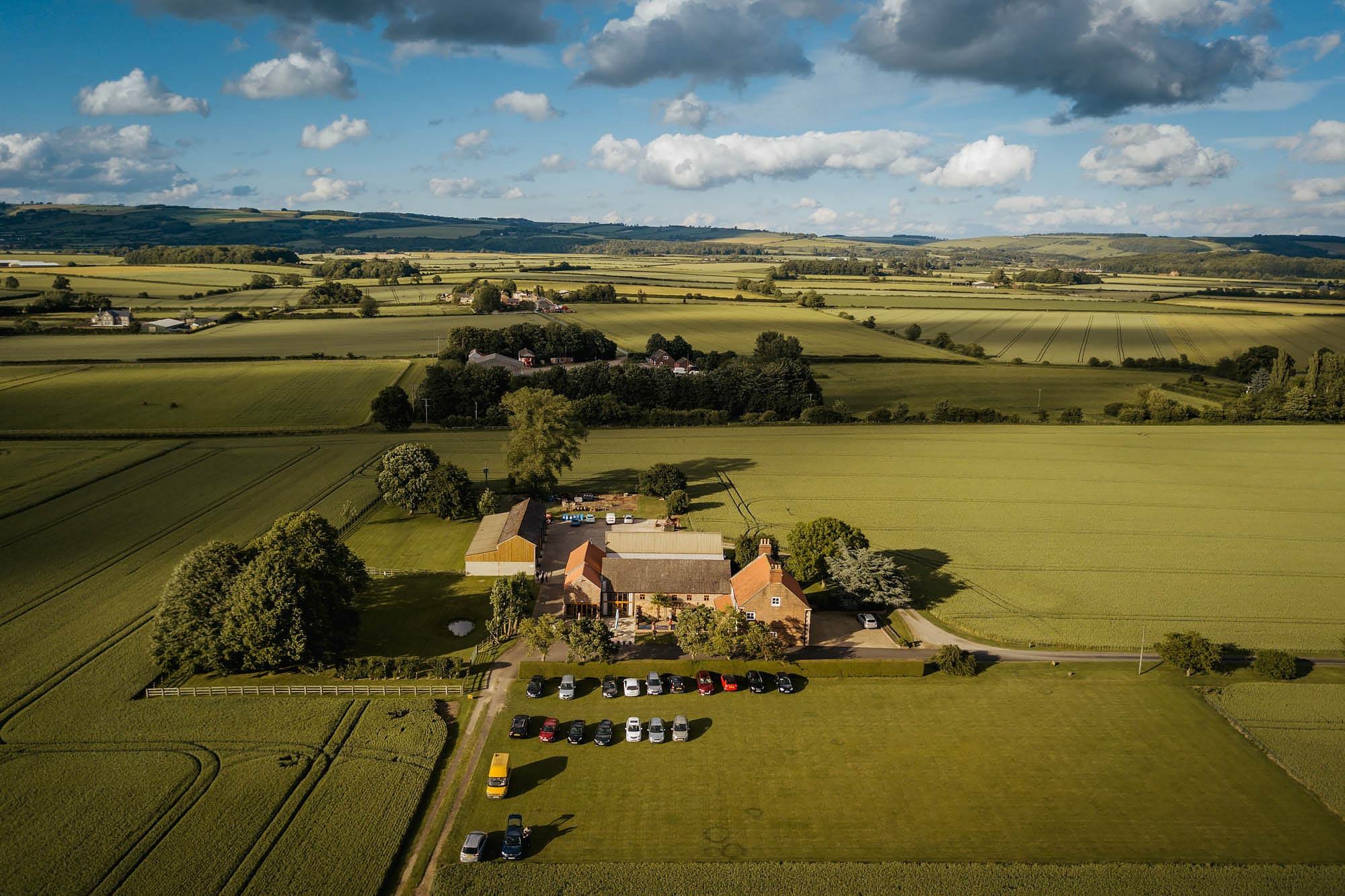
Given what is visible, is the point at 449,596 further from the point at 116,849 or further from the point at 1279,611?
the point at 1279,611

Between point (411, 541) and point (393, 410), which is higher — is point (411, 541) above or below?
below

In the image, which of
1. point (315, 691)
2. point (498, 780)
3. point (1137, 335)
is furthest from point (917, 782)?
point (1137, 335)

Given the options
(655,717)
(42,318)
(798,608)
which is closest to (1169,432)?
(798,608)

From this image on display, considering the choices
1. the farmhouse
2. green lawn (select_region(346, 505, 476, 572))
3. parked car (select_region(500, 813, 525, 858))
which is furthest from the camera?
the farmhouse

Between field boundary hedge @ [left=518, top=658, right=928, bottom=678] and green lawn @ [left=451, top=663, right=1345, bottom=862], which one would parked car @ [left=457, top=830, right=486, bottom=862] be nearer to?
green lawn @ [left=451, top=663, right=1345, bottom=862]

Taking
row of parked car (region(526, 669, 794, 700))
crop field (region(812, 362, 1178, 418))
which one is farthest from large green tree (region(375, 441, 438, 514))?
crop field (region(812, 362, 1178, 418))

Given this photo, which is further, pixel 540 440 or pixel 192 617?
pixel 540 440

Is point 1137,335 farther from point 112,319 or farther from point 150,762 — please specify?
point 112,319
